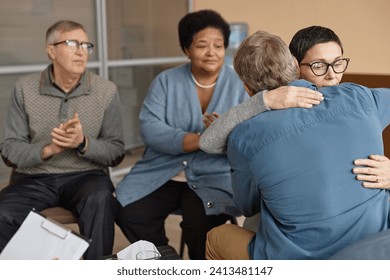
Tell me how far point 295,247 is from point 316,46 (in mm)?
657

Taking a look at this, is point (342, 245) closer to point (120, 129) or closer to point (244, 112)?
point (244, 112)

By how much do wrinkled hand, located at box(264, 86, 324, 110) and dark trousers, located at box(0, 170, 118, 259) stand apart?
3.45ft

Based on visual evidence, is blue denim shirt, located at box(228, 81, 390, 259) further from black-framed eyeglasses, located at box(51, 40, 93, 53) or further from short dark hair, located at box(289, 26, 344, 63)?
black-framed eyeglasses, located at box(51, 40, 93, 53)

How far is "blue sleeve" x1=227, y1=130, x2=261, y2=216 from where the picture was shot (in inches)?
58.9

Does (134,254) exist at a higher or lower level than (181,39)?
lower

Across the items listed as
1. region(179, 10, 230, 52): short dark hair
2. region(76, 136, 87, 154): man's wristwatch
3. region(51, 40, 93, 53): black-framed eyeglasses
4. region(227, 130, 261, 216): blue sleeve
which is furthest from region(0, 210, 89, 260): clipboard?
region(179, 10, 230, 52): short dark hair

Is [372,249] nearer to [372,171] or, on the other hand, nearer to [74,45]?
[372,171]

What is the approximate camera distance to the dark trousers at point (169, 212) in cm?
223

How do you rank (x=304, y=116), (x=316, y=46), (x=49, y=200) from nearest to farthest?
(x=304, y=116) → (x=316, y=46) → (x=49, y=200)

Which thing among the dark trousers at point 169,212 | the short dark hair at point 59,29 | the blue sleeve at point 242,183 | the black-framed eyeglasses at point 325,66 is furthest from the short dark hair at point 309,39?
the short dark hair at point 59,29

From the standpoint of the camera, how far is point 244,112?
1.50 meters

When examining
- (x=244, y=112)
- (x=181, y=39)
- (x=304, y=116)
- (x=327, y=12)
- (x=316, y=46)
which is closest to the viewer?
(x=304, y=116)
